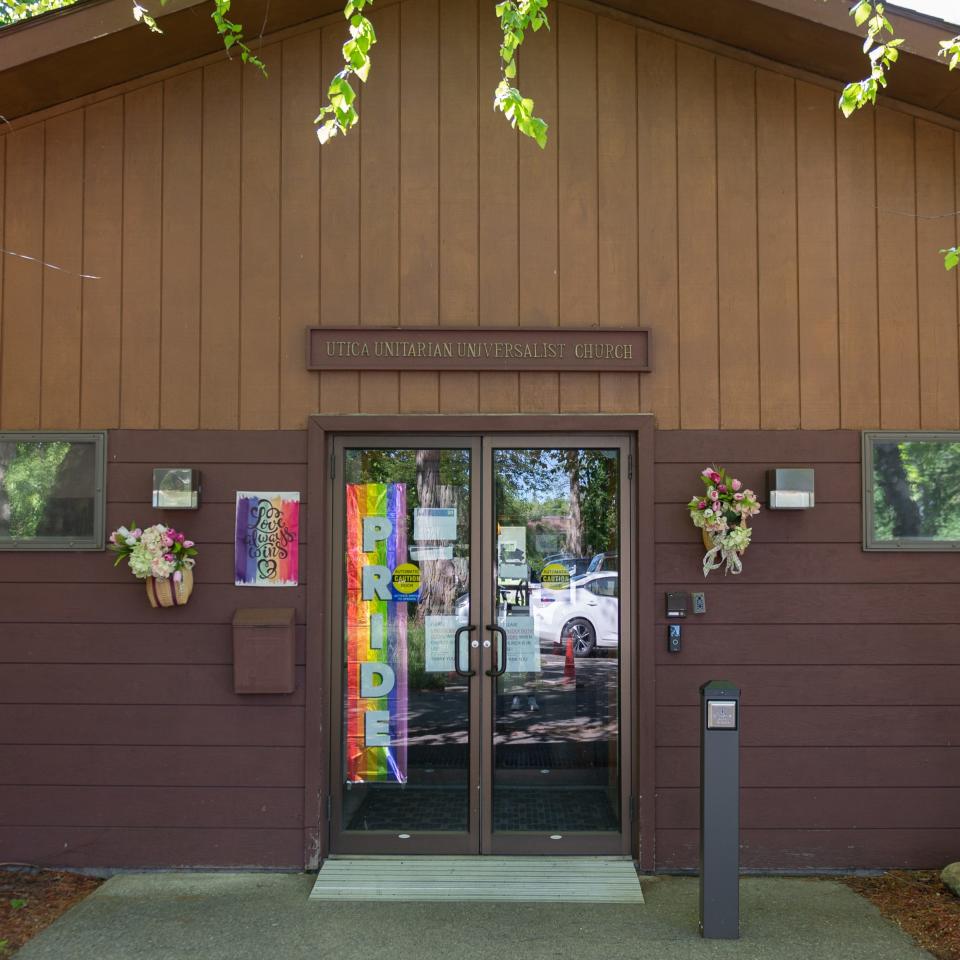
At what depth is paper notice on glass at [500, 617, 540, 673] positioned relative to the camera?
16.8 feet

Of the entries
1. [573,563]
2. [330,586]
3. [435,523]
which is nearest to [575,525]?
[573,563]

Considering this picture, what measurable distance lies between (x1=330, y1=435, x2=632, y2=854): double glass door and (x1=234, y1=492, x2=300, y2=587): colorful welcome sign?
244 mm

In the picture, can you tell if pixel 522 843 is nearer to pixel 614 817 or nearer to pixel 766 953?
pixel 614 817

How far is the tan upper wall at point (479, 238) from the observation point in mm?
5105

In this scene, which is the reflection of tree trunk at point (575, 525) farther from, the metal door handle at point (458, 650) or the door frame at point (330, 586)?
the metal door handle at point (458, 650)

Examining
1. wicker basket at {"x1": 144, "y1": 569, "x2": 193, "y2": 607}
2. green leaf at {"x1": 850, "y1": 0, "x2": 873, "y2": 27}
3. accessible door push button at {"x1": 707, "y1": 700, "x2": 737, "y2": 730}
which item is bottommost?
accessible door push button at {"x1": 707, "y1": 700, "x2": 737, "y2": 730}

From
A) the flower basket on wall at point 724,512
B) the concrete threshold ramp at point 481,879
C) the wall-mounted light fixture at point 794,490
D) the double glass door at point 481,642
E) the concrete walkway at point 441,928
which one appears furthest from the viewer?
the double glass door at point 481,642

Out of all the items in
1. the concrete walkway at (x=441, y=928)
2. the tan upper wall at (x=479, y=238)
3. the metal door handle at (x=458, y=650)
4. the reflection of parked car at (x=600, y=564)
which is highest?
the tan upper wall at (x=479, y=238)

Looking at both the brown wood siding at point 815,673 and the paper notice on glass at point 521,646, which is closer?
the brown wood siding at point 815,673

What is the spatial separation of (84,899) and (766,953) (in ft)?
10.9

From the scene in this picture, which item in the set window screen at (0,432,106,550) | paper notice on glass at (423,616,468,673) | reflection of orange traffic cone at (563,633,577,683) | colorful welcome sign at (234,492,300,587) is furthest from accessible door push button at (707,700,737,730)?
window screen at (0,432,106,550)

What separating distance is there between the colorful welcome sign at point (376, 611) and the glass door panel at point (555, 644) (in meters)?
0.53

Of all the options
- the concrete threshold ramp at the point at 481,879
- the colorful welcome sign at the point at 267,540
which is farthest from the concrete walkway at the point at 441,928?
the colorful welcome sign at the point at 267,540

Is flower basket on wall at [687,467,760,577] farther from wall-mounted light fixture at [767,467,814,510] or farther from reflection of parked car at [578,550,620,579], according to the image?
reflection of parked car at [578,550,620,579]
